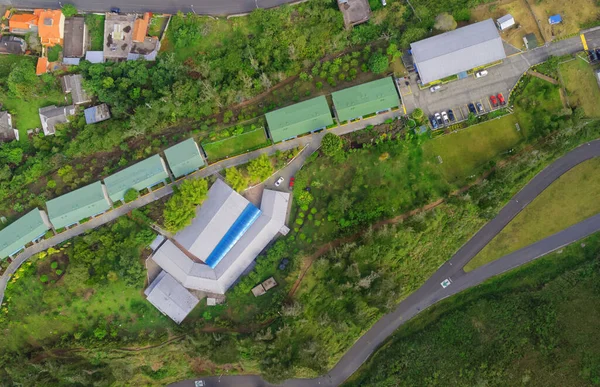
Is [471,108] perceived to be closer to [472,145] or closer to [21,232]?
[472,145]

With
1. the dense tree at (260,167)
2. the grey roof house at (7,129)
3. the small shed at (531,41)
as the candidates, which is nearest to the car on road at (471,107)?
the small shed at (531,41)

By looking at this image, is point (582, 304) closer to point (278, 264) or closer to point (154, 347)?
point (278, 264)

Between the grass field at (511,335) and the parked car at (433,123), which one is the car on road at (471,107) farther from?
the grass field at (511,335)

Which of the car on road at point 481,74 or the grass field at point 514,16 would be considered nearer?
the car on road at point 481,74

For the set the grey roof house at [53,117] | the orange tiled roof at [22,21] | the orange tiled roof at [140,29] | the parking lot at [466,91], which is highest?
the orange tiled roof at [22,21]

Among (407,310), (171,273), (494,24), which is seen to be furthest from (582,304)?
(171,273)

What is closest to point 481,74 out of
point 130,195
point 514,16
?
point 514,16

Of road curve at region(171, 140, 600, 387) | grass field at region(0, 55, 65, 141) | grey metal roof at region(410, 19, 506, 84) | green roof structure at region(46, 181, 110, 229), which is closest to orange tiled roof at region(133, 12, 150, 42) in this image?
grass field at region(0, 55, 65, 141)
